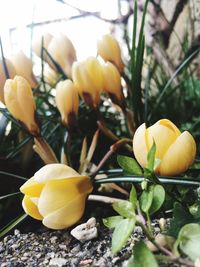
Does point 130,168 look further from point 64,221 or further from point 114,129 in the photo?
point 114,129

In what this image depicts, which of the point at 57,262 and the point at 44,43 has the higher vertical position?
the point at 44,43

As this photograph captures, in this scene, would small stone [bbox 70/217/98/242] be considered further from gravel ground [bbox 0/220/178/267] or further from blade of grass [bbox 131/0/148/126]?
blade of grass [bbox 131/0/148/126]

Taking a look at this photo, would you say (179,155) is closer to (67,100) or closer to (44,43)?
(67,100)

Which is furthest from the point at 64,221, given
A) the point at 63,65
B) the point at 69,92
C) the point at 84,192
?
the point at 63,65

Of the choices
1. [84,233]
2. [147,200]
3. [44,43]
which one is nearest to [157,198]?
[147,200]

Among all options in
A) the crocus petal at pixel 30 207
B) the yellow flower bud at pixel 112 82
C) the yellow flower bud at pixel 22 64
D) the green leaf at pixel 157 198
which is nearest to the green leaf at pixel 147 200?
the green leaf at pixel 157 198

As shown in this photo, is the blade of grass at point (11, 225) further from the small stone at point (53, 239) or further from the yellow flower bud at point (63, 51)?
the yellow flower bud at point (63, 51)
